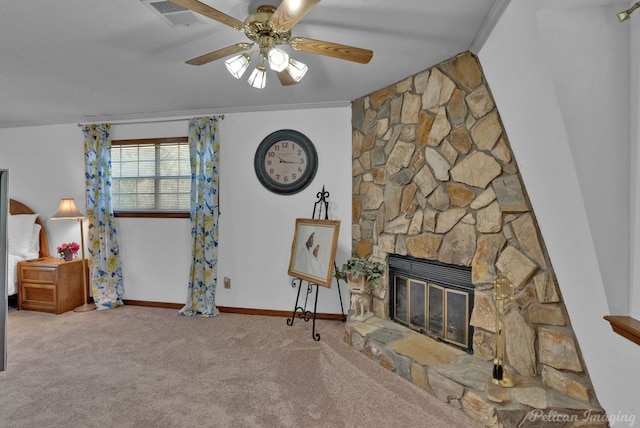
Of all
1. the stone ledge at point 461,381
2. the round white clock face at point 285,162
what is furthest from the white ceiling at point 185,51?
the stone ledge at point 461,381

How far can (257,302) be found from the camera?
146 inches

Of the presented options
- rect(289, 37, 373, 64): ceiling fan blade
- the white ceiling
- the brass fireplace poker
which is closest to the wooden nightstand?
the white ceiling

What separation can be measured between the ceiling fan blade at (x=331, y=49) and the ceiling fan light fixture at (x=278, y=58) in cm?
11

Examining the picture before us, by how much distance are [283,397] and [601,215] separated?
2.08m

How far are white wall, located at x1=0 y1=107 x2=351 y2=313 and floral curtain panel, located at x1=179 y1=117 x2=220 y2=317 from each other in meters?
0.13

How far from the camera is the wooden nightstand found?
12.3 ft

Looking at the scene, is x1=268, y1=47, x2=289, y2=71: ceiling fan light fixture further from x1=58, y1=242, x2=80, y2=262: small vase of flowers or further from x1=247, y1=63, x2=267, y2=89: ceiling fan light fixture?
x1=58, y1=242, x2=80, y2=262: small vase of flowers

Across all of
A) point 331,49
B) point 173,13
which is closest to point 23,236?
point 173,13

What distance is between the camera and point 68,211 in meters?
3.86

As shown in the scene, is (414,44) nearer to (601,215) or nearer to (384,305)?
(601,215)

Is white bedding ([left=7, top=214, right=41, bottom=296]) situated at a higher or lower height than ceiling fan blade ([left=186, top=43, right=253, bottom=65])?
lower

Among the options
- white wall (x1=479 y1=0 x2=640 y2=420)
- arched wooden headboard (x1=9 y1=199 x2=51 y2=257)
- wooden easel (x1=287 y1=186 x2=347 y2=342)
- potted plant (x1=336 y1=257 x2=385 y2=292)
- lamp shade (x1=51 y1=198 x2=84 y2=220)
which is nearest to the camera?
white wall (x1=479 y1=0 x2=640 y2=420)

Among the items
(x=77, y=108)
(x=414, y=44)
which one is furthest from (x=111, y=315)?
(x=414, y=44)

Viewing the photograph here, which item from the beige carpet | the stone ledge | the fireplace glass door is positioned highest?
the fireplace glass door
